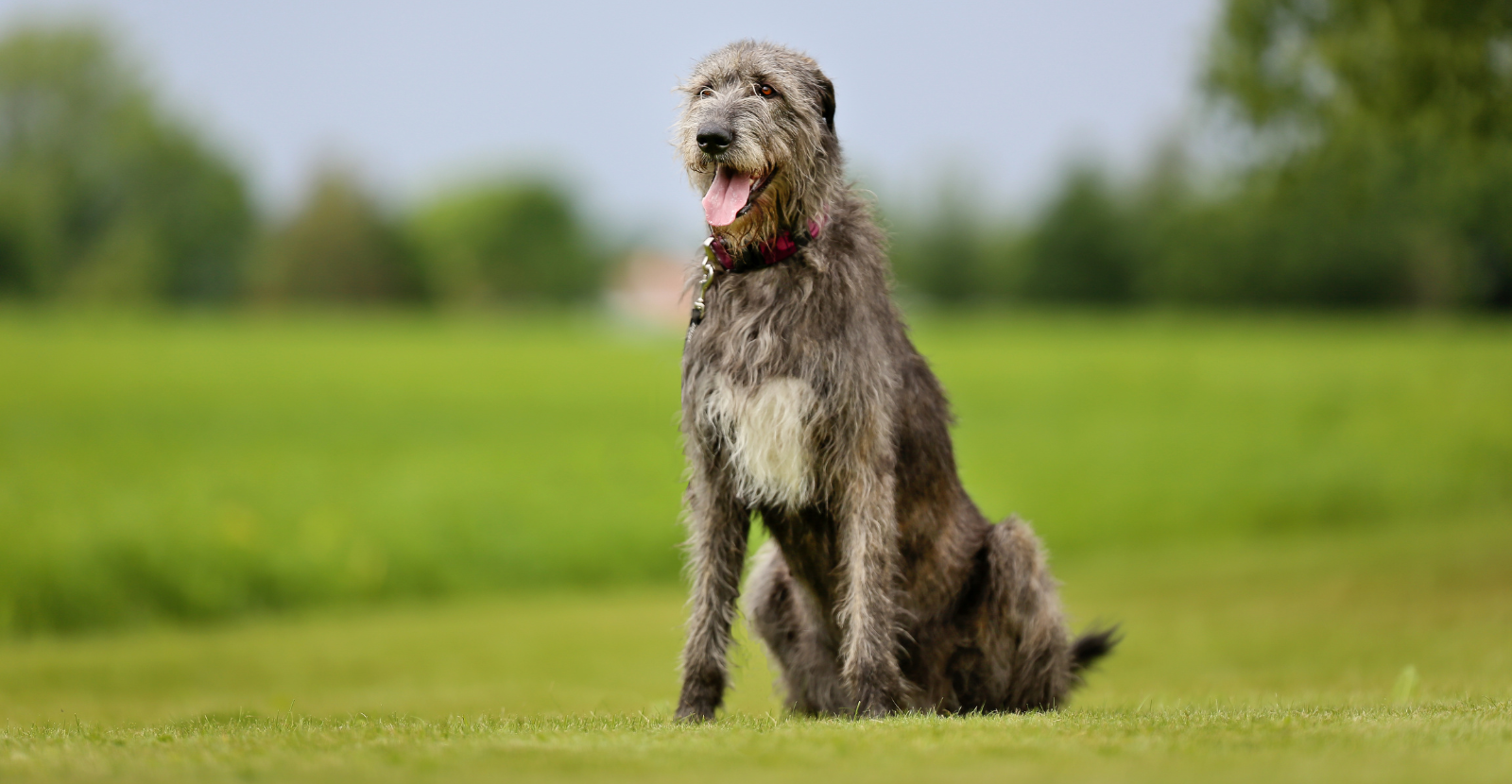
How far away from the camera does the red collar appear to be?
657 cm

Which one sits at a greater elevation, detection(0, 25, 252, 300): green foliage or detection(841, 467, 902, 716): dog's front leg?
detection(0, 25, 252, 300): green foliage

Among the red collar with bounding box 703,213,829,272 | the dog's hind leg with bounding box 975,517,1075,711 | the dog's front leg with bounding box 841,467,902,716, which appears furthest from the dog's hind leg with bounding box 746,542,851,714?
the red collar with bounding box 703,213,829,272

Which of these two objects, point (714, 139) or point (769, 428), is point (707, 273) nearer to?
point (714, 139)

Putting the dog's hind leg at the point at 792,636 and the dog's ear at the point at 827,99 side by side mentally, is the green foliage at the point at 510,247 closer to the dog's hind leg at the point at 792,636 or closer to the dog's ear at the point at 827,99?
the dog's hind leg at the point at 792,636

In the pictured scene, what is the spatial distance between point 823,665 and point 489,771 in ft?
10.0

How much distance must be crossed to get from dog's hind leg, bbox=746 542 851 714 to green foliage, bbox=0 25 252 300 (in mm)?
64405

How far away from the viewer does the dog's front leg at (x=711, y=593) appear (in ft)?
22.2

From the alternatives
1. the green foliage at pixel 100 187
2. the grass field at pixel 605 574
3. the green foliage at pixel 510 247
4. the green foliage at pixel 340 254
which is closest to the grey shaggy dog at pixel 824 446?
the grass field at pixel 605 574

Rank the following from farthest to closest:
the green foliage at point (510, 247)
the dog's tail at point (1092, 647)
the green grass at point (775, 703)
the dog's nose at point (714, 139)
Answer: the green foliage at point (510, 247), the dog's tail at point (1092, 647), the dog's nose at point (714, 139), the green grass at point (775, 703)

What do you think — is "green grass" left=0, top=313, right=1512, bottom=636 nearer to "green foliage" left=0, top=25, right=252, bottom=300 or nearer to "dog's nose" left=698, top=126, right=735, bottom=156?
"dog's nose" left=698, top=126, right=735, bottom=156

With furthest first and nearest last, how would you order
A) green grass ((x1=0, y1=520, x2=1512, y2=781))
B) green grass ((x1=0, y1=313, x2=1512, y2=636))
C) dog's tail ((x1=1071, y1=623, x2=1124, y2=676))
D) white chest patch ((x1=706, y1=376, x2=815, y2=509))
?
green grass ((x1=0, y1=313, x2=1512, y2=636))
dog's tail ((x1=1071, y1=623, x2=1124, y2=676))
white chest patch ((x1=706, y1=376, x2=815, y2=509))
green grass ((x1=0, y1=520, x2=1512, y2=781))

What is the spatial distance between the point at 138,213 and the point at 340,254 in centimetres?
2874

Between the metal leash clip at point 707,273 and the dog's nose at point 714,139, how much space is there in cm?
53

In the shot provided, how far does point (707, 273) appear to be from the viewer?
6.71 meters
